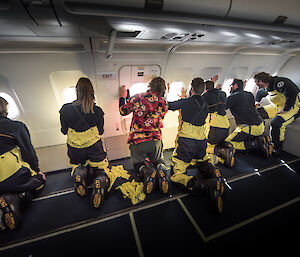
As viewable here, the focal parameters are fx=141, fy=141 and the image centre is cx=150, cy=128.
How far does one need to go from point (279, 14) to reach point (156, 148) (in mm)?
2509

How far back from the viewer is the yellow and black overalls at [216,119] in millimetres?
3176

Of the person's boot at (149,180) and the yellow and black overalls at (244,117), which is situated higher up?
the yellow and black overalls at (244,117)

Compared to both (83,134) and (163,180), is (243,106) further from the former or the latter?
(83,134)

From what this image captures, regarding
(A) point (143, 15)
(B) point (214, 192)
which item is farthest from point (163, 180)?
(A) point (143, 15)

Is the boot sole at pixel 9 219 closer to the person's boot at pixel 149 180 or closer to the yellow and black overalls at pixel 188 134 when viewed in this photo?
the person's boot at pixel 149 180

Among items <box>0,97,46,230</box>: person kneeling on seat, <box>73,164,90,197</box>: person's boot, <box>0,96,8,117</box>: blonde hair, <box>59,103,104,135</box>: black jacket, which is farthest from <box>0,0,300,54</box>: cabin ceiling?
<box>73,164,90,197</box>: person's boot

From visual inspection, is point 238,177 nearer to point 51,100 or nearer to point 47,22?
point 47,22

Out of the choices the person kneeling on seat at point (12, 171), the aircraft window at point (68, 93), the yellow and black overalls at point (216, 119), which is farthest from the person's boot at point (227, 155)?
the person kneeling on seat at point (12, 171)

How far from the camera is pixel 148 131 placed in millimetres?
2766

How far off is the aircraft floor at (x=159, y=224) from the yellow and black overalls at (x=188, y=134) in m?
0.44

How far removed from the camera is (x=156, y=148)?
9.49 feet

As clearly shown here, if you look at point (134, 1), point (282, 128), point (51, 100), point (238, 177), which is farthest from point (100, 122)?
point (282, 128)

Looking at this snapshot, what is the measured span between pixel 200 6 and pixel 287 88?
12.8ft

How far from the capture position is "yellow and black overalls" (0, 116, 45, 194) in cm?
213
